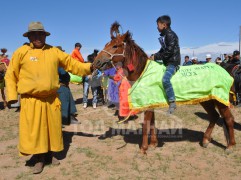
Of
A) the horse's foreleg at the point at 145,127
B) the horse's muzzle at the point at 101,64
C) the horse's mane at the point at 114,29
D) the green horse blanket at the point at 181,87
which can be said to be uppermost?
the horse's mane at the point at 114,29

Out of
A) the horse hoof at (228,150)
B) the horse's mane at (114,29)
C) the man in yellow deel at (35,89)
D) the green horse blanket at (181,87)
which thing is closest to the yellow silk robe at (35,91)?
the man in yellow deel at (35,89)

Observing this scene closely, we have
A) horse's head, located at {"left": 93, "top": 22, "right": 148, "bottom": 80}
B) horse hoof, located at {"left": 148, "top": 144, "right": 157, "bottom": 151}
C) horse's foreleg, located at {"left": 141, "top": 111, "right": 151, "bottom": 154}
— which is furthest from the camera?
horse hoof, located at {"left": 148, "top": 144, "right": 157, "bottom": 151}

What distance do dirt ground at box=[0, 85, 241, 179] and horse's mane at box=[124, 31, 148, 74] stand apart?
5.80 ft

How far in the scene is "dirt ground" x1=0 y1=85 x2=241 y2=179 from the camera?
482cm

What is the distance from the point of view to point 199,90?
5.47 metres

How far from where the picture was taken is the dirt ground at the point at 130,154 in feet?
15.8

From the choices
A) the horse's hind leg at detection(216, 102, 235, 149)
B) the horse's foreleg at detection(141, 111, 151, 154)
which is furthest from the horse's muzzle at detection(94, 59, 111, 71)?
the horse's hind leg at detection(216, 102, 235, 149)

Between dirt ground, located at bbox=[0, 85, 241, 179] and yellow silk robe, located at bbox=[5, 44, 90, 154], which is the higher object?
yellow silk robe, located at bbox=[5, 44, 90, 154]

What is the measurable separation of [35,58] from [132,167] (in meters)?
2.53

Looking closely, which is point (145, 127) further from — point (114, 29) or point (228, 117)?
point (114, 29)

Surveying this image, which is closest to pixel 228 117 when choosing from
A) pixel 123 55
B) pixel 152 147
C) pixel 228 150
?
pixel 228 150

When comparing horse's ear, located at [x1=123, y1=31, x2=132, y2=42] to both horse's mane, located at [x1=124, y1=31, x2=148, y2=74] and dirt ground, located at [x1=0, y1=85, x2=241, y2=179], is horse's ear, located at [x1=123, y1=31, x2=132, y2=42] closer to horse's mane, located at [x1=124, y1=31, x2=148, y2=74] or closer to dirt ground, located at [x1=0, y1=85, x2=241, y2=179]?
horse's mane, located at [x1=124, y1=31, x2=148, y2=74]

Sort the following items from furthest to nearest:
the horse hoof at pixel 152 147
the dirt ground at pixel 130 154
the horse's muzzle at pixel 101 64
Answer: the horse hoof at pixel 152 147 < the horse's muzzle at pixel 101 64 < the dirt ground at pixel 130 154

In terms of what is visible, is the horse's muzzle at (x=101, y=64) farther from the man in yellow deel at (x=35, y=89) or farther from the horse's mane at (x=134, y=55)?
the man in yellow deel at (x=35, y=89)
